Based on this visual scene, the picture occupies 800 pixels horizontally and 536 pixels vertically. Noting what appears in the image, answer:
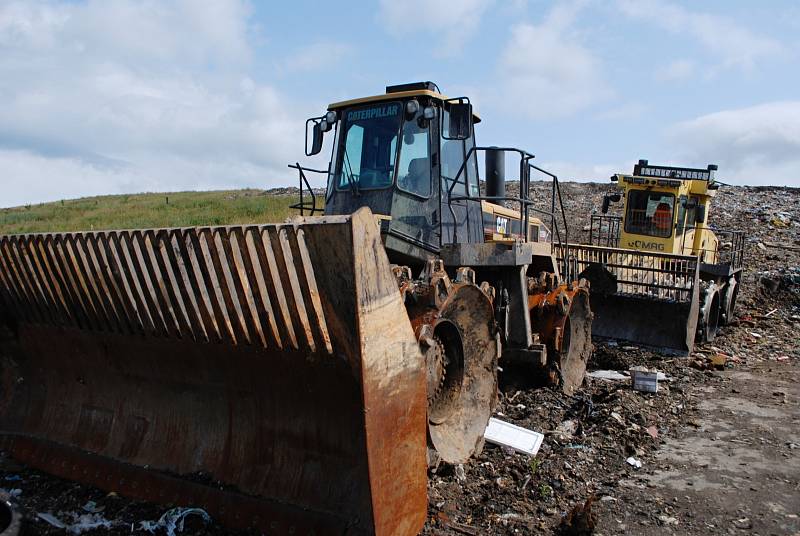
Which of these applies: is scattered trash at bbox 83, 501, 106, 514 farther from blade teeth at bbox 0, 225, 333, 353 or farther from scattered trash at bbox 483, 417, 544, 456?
scattered trash at bbox 483, 417, 544, 456

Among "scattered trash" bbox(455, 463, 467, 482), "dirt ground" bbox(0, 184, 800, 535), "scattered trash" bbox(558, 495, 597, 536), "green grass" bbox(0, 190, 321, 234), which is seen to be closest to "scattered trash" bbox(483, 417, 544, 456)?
"dirt ground" bbox(0, 184, 800, 535)

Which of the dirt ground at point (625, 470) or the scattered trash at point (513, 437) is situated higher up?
the scattered trash at point (513, 437)

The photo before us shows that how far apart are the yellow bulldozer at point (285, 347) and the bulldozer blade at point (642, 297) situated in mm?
4062

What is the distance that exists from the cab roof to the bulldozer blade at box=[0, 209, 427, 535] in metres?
2.64

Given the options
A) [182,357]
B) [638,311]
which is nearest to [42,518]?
[182,357]

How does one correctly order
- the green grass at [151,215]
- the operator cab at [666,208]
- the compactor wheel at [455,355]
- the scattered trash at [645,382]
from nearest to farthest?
the compactor wheel at [455,355] → the scattered trash at [645,382] → the operator cab at [666,208] → the green grass at [151,215]

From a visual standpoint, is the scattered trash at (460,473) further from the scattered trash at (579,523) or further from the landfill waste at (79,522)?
the landfill waste at (79,522)

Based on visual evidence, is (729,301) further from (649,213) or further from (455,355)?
(455,355)

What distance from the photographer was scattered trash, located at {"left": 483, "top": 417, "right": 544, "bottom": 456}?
201 inches

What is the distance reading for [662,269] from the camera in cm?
932

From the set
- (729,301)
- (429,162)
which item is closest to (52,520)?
(429,162)

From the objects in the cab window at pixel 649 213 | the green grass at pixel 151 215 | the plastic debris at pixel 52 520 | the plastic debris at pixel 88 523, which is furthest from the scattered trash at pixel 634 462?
the green grass at pixel 151 215

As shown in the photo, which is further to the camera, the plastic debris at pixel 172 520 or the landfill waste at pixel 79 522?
the landfill waste at pixel 79 522

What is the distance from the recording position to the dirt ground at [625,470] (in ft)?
13.1
